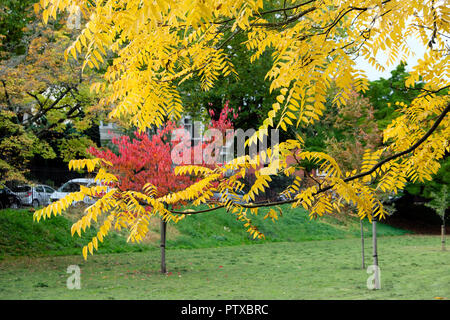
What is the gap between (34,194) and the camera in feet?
76.2

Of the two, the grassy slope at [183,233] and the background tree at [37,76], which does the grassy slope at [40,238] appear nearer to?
the grassy slope at [183,233]

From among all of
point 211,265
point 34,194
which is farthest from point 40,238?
point 211,265

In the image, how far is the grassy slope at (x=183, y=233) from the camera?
17.7m

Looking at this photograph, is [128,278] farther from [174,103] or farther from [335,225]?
[335,225]

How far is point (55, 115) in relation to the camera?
21094 mm

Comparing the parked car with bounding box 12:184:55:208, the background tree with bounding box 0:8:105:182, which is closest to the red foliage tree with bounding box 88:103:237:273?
the background tree with bounding box 0:8:105:182

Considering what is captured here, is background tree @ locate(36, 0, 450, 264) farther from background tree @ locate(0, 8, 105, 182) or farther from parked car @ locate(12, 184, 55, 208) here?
parked car @ locate(12, 184, 55, 208)

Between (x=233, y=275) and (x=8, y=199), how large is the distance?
43.7ft

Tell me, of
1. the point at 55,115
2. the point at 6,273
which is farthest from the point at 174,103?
the point at 55,115

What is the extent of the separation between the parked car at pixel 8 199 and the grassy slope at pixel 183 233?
1.75 m

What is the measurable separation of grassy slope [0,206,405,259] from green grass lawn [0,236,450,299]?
1.28 meters

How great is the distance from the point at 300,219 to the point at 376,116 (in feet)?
26.6

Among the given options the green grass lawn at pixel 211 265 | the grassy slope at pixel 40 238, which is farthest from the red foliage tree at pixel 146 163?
the grassy slope at pixel 40 238

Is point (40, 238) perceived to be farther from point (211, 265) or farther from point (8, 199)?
point (211, 265)
